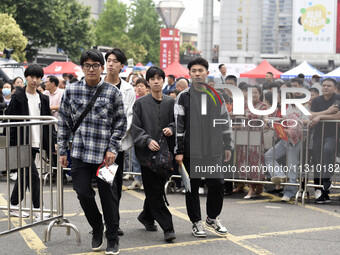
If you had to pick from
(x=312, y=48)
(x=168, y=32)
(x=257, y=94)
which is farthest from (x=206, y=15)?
(x=257, y=94)

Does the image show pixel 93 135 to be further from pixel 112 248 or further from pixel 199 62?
pixel 199 62

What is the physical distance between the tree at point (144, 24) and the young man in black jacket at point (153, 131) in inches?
2004

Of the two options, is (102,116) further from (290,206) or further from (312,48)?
(312,48)

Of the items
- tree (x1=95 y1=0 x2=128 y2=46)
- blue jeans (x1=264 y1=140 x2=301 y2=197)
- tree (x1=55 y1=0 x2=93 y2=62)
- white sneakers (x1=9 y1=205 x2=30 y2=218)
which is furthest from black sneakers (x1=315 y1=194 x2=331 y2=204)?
tree (x1=95 y1=0 x2=128 y2=46)

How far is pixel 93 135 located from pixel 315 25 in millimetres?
42047

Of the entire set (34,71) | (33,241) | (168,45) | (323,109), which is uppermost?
(168,45)

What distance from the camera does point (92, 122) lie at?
15.7 feet

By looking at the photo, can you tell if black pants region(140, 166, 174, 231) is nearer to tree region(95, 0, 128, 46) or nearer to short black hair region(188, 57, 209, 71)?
short black hair region(188, 57, 209, 71)

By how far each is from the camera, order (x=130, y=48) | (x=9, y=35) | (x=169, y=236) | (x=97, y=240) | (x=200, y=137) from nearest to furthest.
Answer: (x=97, y=240)
(x=169, y=236)
(x=200, y=137)
(x=9, y=35)
(x=130, y=48)

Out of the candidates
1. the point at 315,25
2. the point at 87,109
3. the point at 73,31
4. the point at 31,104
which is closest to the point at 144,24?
the point at 73,31

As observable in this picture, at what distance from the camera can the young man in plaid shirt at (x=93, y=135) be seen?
478 centimetres

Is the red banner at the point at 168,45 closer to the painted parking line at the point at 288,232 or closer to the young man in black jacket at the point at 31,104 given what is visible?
the young man in black jacket at the point at 31,104

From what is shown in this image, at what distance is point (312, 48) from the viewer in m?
45.4

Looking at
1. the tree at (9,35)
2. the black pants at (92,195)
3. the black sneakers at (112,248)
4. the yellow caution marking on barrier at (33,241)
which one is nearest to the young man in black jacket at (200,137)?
the black pants at (92,195)
